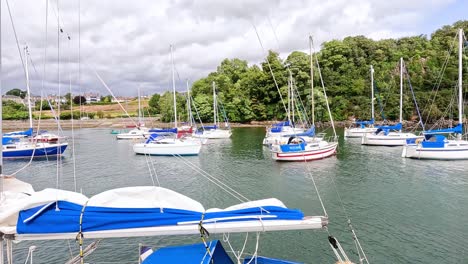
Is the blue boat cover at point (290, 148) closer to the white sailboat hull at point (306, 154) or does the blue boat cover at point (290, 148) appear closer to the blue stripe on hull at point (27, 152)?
the white sailboat hull at point (306, 154)

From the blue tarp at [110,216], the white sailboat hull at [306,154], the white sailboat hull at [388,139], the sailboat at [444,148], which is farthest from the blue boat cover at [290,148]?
the blue tarp at [110,216]

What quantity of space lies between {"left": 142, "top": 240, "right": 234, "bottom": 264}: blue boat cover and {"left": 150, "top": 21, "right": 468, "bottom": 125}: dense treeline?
247 feet

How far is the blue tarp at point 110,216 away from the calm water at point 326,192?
6206 mm

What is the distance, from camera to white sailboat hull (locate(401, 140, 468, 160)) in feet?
110

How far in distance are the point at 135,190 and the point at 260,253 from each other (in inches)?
277

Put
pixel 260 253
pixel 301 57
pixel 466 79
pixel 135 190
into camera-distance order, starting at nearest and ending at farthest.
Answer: pixel 135 190, pixel 260 253, pixel 466 79, pixel 301 57

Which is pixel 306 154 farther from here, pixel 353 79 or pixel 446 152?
pixel 353 79

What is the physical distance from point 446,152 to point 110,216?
1391 inches

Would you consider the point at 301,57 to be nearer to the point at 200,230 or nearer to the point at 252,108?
the point at 252,108

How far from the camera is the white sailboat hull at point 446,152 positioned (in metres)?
33.5

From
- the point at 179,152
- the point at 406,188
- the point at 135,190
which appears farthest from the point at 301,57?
the point at 135,190

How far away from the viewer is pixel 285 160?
34938 millimetres

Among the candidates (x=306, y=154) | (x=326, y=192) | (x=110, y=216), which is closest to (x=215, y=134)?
(x=306, y=154)

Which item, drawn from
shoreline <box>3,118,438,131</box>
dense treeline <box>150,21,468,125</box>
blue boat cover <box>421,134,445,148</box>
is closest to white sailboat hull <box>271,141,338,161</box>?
blue boat cover <box>421,134,445,148</box>
